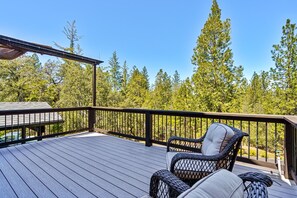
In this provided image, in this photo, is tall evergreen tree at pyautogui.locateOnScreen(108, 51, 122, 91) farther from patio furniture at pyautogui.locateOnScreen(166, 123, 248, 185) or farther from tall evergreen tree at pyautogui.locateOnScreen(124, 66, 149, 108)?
patio furniture at pyautogui.locateOnScreen(166, 123, 248, 185)

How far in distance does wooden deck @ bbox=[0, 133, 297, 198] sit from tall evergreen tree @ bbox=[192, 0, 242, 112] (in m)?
9.62

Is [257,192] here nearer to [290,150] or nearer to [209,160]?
[209,160]

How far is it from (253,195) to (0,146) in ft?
16.8

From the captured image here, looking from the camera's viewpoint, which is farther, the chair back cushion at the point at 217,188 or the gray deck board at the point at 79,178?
the gray deck board at the point at 79,178

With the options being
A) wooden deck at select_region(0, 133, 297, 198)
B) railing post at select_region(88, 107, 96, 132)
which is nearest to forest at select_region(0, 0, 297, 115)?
railing post at select_region(88, 107, 96, 132)

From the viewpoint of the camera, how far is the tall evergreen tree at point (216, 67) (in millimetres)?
12414

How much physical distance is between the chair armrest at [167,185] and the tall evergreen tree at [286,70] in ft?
40.0

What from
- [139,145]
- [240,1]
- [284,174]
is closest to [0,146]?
[139,145]

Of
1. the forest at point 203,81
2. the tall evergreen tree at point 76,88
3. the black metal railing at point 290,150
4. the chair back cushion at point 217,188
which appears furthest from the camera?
the tall evergreen tree at point 76,88

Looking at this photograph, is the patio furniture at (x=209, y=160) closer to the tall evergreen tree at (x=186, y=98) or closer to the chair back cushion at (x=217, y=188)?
the chair back cushion at (x=217, y=188)

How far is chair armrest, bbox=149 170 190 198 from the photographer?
116 centimetres

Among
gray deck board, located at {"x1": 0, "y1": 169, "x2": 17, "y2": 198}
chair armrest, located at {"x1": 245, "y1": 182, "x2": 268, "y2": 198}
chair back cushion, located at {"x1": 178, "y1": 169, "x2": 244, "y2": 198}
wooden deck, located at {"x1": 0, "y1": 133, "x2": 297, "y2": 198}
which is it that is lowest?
gray deck board, located at {"x1": 0, "y1": 169, "x2": 17, "y2": 198}

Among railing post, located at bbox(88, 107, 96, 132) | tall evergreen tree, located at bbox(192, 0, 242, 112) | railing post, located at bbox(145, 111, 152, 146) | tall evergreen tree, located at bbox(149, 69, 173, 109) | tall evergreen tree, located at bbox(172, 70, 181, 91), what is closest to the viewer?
railing post, located at bbox(145, 111, 152, 146)

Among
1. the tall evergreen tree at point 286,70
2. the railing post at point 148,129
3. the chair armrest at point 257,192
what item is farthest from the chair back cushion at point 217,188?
the tall evergreen tree at point 286,70
